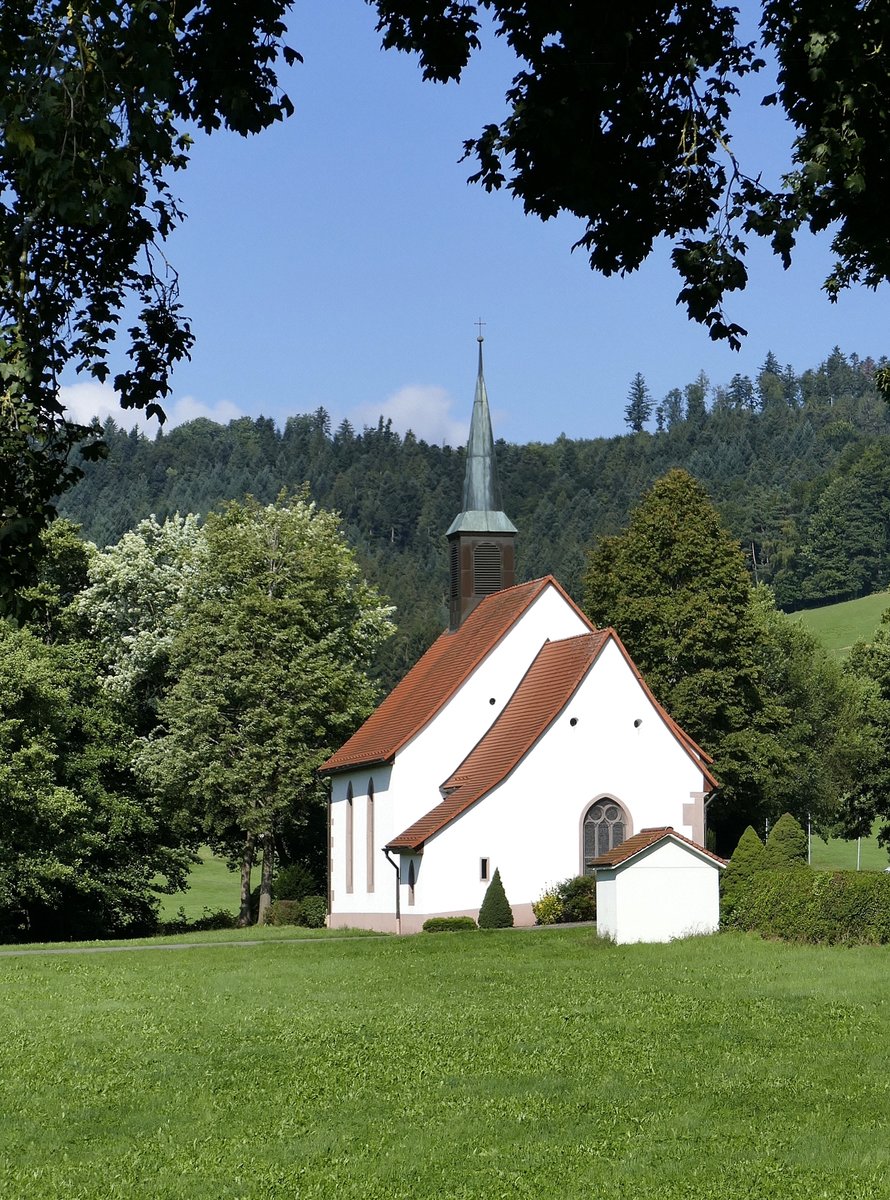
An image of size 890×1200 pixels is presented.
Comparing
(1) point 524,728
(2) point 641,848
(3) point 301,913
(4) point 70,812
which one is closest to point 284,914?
(3) point 301,913

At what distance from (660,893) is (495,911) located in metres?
7.84

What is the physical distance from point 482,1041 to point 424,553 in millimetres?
179704

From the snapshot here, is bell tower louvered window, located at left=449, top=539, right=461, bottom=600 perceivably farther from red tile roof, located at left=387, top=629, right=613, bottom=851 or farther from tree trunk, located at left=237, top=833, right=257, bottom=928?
tree trunk, located at left=237, top=833, right=257, bottom=928

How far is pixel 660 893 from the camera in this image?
31.1 m

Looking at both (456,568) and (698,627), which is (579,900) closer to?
(456,568)

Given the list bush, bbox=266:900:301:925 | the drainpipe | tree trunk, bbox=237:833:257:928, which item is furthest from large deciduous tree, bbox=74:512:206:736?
the drainpipe

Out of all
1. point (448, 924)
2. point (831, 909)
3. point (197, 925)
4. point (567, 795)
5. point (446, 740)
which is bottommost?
point (197, 925)

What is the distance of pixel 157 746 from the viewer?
48469 millimetres

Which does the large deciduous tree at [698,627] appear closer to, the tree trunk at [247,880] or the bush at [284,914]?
the bush at [284,914]

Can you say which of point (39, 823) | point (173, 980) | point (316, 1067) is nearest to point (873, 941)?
point (173, 980)

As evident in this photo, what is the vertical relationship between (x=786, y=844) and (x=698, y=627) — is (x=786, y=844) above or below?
below

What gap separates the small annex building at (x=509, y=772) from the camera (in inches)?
1558

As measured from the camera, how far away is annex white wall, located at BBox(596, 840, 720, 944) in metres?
31.0

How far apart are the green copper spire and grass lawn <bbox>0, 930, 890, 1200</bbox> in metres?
22.8
